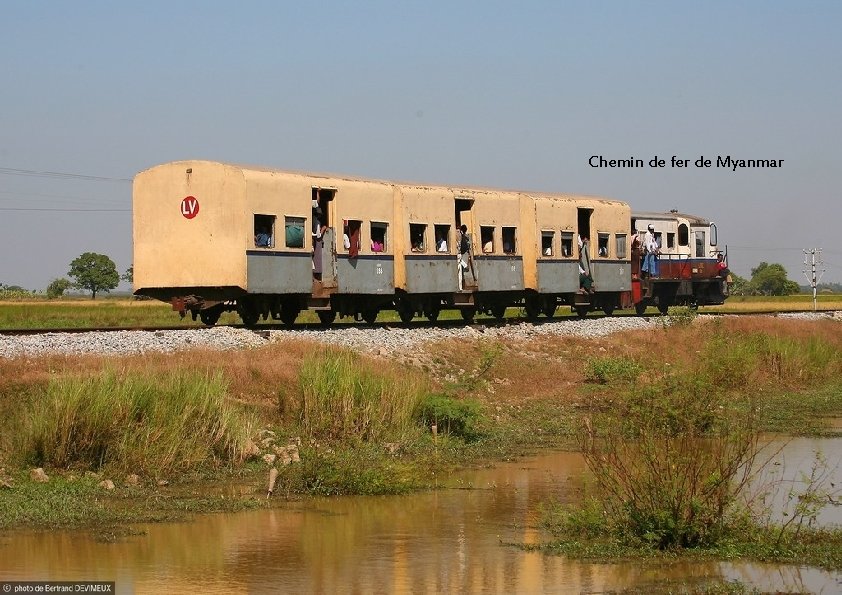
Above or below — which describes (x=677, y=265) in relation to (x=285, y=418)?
above

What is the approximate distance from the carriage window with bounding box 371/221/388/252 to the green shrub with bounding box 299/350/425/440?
1042 cm

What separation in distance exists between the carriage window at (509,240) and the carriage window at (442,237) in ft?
6.78

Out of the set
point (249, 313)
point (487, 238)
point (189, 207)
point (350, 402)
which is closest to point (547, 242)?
point (487, 238)

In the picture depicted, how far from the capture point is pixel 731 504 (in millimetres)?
10352

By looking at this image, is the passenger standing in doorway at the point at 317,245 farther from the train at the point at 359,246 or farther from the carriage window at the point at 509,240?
the carriage window at the point at 509,240

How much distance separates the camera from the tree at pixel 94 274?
389 ft

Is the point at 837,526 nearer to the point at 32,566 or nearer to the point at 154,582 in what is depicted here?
the point at 154,582

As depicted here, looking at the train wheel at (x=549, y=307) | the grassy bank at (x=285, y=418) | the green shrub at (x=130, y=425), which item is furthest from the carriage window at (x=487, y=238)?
the green shrub at (x=130, y=425)

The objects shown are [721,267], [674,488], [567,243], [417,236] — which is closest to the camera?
[674,488]

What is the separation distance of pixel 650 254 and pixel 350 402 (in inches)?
937

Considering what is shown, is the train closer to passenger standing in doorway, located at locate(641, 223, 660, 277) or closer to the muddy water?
passenger standing in doorway, located at locate(641, 223, 660, 277)

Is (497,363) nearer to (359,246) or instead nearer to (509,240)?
(359,246)

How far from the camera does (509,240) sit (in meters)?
30.5

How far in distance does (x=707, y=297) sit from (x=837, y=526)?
102 feet
